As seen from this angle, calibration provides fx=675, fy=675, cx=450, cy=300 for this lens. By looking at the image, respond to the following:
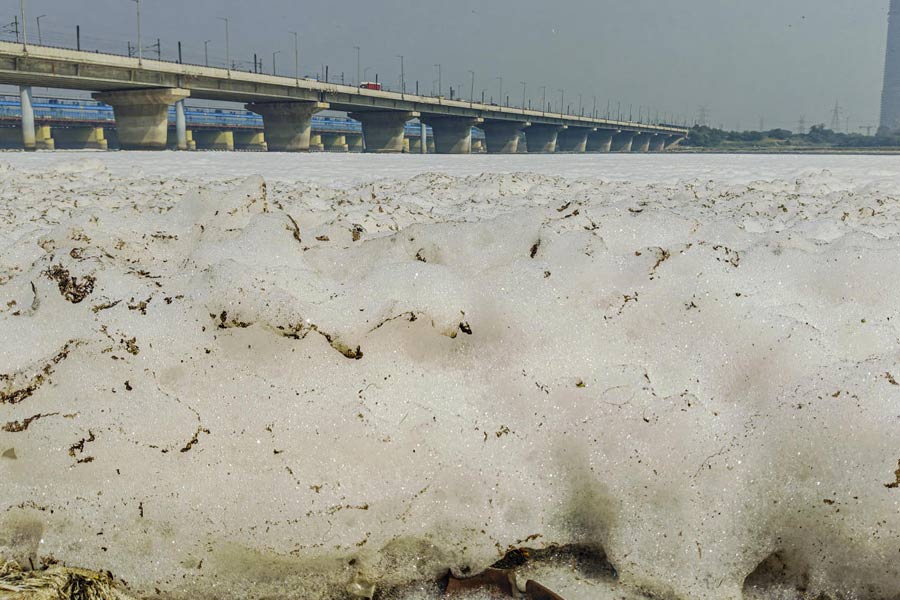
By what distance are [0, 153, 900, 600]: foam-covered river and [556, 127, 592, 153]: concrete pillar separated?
95.2 metres

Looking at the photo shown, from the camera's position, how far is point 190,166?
10320mm

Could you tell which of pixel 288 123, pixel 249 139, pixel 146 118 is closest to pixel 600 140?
pixel 249 139

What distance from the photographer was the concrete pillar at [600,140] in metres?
106

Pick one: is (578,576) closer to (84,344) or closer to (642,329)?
(642,329)

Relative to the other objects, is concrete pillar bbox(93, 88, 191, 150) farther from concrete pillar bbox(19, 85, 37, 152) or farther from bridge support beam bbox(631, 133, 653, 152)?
bridge support beam bbox(631, 133, 653, 152)

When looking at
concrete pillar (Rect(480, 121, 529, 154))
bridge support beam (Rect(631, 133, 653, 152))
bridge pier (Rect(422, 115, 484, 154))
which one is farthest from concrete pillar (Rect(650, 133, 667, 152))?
bridge pier (Rect(422, 115, 484, 154))

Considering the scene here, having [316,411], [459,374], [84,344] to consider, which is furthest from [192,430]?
[459,374]

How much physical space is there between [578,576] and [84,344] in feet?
5.32

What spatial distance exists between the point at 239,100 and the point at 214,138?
4321 centimetres

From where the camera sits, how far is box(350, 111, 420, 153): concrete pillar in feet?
190

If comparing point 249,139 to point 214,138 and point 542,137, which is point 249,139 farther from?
point 542,137

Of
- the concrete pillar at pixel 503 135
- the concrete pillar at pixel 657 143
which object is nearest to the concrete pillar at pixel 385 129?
the concrete pillar at pixel 503 135

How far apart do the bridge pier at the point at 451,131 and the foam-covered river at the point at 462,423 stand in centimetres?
6351

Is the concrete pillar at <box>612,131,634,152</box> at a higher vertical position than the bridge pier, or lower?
higher
